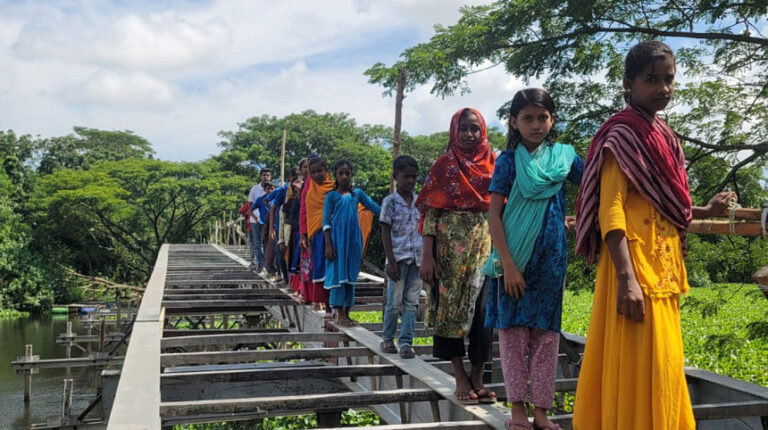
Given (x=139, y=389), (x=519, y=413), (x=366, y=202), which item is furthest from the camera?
(x=366, y=202)

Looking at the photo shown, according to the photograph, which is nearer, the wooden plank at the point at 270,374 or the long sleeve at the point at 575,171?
the long sleeve at the point at 575,171

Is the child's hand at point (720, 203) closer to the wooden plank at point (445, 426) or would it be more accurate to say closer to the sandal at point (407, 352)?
the wooden plank at point (445, 426)

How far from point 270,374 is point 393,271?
41.8 inches

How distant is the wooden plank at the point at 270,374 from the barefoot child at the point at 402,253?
1.03ft

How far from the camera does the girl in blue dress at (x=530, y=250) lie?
10.0 ft

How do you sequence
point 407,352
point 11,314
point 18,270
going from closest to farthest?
point 407,352 → point 11,314 → point 18,270

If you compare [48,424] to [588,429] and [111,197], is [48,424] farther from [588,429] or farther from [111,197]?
[111,197]

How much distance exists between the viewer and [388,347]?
199 inches

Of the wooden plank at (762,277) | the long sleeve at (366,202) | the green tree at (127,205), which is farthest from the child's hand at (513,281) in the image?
the green tree at (127,205)

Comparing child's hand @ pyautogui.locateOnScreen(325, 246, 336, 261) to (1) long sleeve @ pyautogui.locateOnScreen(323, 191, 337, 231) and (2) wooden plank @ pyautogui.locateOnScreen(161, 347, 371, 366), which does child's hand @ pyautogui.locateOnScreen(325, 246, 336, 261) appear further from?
(2) wooden plank @ pyautogui.locateOnScreen(161, 347, 371, 366)

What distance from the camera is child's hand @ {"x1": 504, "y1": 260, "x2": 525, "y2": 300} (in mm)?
3006

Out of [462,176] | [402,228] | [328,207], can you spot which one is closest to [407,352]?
[402,228]

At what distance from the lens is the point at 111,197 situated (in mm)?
30266

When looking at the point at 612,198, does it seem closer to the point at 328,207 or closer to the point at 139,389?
the point at 139,389
